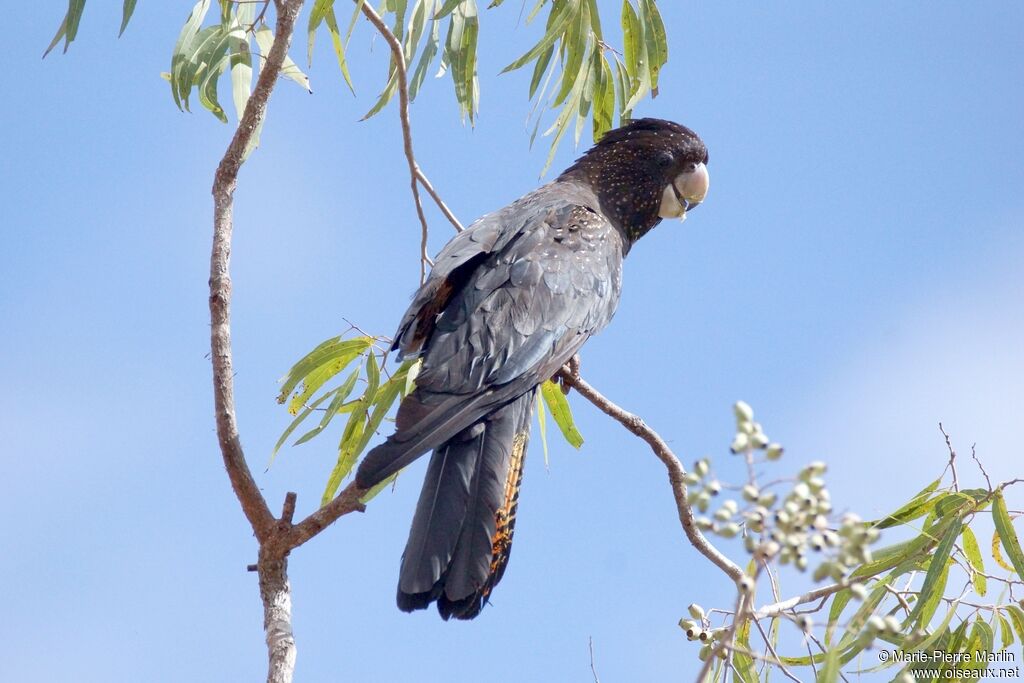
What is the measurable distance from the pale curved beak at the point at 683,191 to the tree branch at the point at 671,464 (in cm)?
90

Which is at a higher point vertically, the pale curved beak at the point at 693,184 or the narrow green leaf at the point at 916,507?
the pale curved beak at the point at 693,184

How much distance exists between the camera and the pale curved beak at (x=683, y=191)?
3.83m

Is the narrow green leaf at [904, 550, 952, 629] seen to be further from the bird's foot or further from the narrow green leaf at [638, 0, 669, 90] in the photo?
the narrow green leaf at [638, 0, 669, 90]

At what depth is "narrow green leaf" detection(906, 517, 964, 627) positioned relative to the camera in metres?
2.71

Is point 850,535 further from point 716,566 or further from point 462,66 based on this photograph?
point 462,66

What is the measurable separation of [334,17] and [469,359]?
156cm

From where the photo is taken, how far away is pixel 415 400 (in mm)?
2605

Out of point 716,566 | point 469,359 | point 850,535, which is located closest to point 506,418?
point 469,359

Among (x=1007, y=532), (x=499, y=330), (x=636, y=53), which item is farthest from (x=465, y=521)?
(x=636, y=53)

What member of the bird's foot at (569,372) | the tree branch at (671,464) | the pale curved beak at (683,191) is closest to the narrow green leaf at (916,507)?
the tree branch at (671,464)

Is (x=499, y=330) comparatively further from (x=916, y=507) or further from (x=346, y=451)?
(x=916, y=507)

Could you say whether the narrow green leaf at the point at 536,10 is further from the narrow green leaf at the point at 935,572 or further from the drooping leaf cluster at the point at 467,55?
the narrow green leaf at the point at 935,572

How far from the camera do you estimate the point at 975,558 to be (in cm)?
294

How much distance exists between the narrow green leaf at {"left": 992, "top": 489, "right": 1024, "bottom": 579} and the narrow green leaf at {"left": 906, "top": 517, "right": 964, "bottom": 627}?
9 centimetres
